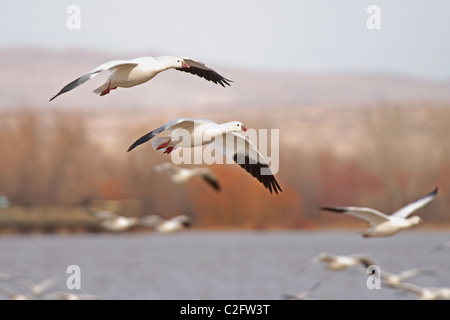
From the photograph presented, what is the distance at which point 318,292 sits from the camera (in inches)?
1096

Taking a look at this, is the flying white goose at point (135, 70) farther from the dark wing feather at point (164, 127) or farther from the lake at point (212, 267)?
the lake at point (212, 267)

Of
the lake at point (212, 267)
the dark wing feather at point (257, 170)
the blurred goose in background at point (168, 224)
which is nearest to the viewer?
the dark wing feather at point (257, 170)

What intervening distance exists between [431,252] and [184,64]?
38915 mm

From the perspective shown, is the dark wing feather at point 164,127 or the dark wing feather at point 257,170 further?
the dark wing feather at point 257,170

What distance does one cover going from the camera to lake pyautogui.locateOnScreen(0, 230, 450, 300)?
1115 inches

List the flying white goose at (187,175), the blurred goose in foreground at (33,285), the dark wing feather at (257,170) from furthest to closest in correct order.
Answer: the flying white goose at (187,175)
the blurred goose in foreground at (33,285)
the dark wing feather at (257,170)

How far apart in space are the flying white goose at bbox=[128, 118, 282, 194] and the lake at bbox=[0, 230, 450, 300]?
1442 centimetres

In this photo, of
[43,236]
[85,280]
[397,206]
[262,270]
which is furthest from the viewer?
[43,236]

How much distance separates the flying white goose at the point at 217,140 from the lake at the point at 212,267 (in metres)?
14.4

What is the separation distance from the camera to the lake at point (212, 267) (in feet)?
92.9

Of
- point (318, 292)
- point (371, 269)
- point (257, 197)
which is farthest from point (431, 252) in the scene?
point (371, 269)

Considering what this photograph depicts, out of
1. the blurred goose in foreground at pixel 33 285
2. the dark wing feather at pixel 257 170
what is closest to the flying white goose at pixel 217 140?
the dark wing feather at pixel 257 170

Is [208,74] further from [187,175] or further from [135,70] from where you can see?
[187,175]
